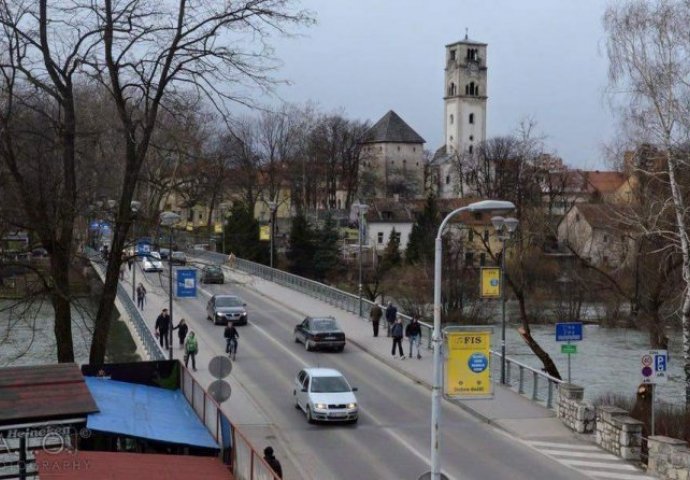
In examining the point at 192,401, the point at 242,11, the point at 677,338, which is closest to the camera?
the point at 192,401

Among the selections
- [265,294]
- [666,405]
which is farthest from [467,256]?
[666,405]

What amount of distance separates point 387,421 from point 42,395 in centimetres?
1194

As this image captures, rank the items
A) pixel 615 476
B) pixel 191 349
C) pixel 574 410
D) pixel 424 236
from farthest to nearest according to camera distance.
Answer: pixel 424 236
pixel 191 349
pixel 574 410
pixel 615 476

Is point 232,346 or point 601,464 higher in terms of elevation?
point 232,346

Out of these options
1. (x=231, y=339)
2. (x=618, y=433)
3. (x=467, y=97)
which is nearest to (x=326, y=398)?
(x=618, y=433)

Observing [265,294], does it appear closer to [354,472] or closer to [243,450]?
[354,472]

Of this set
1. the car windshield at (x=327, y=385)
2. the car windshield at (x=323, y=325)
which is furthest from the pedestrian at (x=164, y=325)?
the car windshield at (x=327, y=385)

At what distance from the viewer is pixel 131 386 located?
20.6 meters

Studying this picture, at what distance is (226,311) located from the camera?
4262 centimetres

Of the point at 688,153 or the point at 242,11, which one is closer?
the point at 242,11

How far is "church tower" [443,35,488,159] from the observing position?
501 ft

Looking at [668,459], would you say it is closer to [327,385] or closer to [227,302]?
[327,385]

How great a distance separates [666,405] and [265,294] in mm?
27038

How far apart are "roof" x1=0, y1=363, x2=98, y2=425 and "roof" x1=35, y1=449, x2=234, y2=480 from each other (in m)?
0.68
